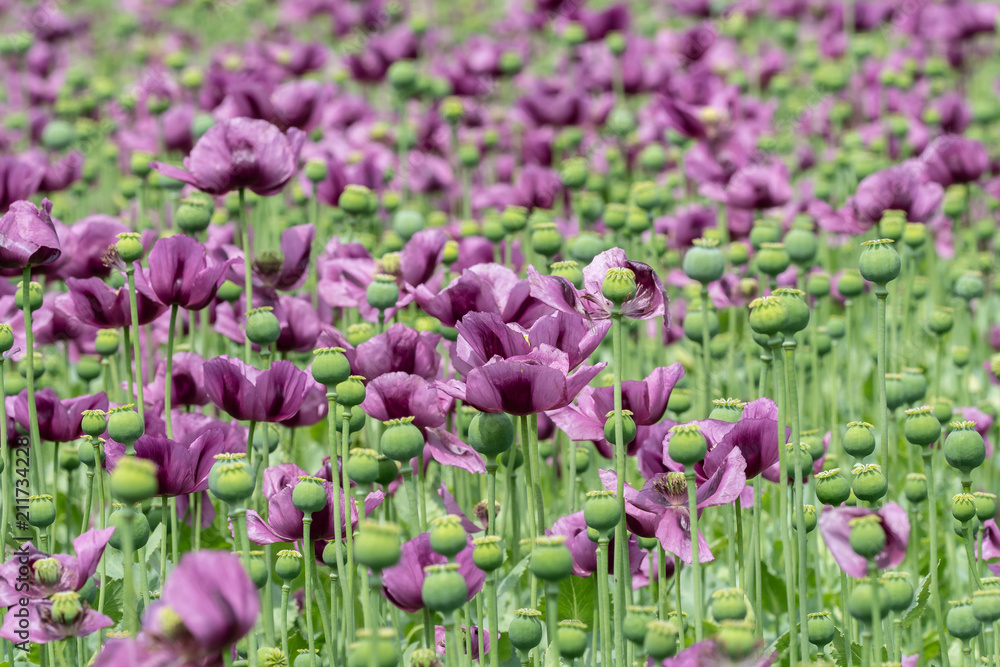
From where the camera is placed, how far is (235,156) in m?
2.12

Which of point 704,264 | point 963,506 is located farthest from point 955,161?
point 963,506

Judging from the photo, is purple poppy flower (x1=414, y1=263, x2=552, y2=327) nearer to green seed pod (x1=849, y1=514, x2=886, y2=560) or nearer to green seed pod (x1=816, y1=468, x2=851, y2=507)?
green seed pod (x1=816, y1=468, x2=851, y2=507)

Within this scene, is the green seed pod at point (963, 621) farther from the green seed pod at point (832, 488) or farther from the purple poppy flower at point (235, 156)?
the purple poppy flower at point (235, 156)

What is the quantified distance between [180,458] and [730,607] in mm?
777

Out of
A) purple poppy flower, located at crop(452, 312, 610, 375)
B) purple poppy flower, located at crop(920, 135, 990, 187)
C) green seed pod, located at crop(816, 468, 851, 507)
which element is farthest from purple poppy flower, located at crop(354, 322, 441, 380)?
purple poppy flower, located at crop(920, 135, 990, 187)

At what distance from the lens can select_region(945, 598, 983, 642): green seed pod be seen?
146cm

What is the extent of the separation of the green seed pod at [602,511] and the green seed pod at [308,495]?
13.6 inches

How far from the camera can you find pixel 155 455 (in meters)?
1.62

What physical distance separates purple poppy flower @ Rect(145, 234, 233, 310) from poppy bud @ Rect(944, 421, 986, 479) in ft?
3.80

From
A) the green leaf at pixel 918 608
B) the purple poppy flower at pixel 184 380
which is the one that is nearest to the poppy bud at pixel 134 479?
the purple poppy flower at pixel 184 380

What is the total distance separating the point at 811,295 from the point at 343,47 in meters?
4.25

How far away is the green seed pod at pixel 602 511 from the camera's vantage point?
1.42m

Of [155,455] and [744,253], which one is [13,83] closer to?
[744,253]

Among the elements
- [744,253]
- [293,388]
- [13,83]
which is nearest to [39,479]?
[293,388]
